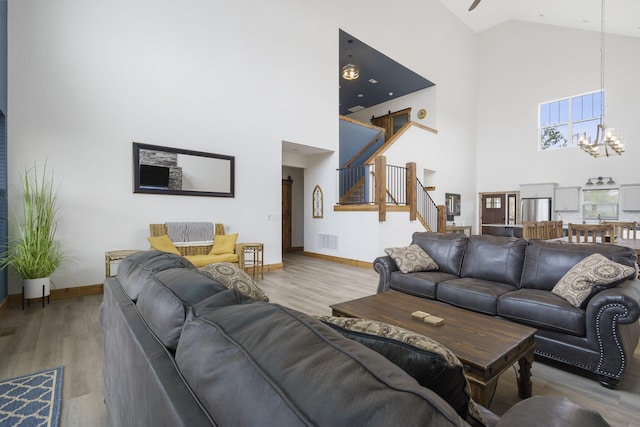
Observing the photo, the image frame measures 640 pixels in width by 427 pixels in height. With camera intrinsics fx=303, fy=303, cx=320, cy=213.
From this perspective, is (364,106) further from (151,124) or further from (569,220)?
(151,124)

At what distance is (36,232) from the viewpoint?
344 centimetres

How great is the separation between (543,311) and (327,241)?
5074mm

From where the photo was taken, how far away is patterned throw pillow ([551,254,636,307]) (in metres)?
2.17

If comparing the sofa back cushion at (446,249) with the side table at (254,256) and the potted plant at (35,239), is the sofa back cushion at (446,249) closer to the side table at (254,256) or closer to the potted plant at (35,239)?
the side table at (254,256)

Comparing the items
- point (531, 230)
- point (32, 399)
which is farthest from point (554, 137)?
point (32, 399)

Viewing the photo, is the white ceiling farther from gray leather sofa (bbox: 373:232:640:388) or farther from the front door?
gray leather sofa (bbox: 373:232:640:388)

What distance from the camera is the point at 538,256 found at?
285 centimetres

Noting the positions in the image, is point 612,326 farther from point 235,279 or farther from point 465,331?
point 235,279

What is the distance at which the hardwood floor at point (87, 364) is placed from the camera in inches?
70.6

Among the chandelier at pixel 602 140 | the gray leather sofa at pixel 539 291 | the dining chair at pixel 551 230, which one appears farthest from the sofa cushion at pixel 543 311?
the chandelier at pixel 602 140

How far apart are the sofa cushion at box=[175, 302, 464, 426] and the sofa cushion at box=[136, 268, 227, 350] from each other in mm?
163

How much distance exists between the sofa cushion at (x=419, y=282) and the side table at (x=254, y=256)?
2.41 metres

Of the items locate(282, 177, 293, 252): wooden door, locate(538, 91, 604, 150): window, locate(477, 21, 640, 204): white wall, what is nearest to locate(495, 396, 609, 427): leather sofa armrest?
locate(282, 177, 293, 252): wooden door

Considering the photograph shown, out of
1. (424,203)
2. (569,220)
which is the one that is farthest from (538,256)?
(569,220)
